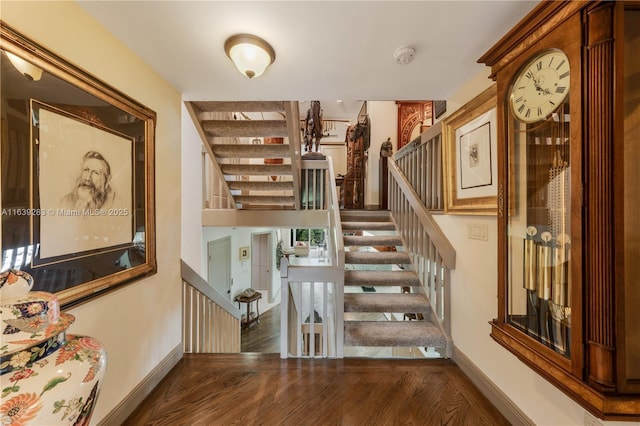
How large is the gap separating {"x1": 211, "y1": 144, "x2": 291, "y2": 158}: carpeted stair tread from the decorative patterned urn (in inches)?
90.6

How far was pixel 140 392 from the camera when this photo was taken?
159 centimetres

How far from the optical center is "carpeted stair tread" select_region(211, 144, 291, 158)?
9.45 ft

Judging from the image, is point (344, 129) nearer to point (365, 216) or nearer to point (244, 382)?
point (365, 216)

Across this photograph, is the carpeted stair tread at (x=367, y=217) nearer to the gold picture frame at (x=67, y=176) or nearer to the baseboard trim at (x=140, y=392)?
the baseboard trim at (x=140, y=392)

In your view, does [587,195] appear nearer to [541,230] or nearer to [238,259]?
[541,230]

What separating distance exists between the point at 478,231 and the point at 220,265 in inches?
167

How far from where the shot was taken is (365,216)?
4070 millimetres

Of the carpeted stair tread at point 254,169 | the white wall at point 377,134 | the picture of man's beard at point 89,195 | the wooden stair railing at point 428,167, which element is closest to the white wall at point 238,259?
the carpeted stair tread at point 254,169

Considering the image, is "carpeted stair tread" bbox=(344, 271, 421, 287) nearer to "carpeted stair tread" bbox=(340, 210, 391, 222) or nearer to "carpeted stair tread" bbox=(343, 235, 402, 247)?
"carpeted stair tread" bbox=(343, 235, 402, 247)

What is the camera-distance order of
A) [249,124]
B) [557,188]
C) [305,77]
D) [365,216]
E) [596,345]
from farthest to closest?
[365,216], [249,124], [305,77], [557,188], [596,345]

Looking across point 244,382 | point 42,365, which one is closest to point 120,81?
point 42,365

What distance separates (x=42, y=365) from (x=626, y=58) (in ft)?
7.20

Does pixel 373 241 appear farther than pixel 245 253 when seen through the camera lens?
No

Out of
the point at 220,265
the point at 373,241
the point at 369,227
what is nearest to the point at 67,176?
the point at 373,241
